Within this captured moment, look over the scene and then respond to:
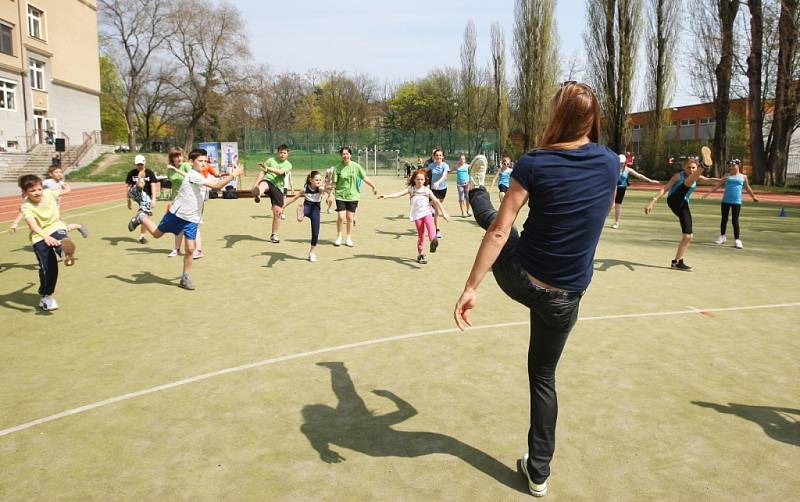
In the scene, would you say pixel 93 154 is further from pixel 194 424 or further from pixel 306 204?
pixel 194 424

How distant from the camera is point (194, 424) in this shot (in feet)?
13.5

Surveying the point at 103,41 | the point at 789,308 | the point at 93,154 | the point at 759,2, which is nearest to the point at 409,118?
the point at 103,41

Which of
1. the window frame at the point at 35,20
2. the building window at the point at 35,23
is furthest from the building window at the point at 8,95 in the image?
the building window at the point at 35,23

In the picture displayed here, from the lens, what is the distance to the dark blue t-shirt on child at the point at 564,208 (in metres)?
2.88

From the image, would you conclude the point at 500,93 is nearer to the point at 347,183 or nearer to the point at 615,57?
the point at 615,57

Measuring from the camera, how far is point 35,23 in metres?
41.5

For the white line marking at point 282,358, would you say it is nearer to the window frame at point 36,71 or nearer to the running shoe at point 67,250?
the running shoe at point 67,250

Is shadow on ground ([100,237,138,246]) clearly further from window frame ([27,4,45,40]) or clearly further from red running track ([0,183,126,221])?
window frame ([27,4,45,40])

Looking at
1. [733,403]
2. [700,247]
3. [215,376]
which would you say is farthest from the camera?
[700,247]

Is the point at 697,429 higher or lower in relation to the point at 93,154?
lower

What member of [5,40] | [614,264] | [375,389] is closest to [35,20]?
[5,40]

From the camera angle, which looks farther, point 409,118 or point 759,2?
point 409,118

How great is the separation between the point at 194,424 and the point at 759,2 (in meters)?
35.2

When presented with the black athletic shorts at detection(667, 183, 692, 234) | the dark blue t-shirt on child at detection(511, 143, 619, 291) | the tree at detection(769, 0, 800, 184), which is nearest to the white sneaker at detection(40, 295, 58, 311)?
the dark blue t-shirt on child at detection(511, 143, 619, 291)
